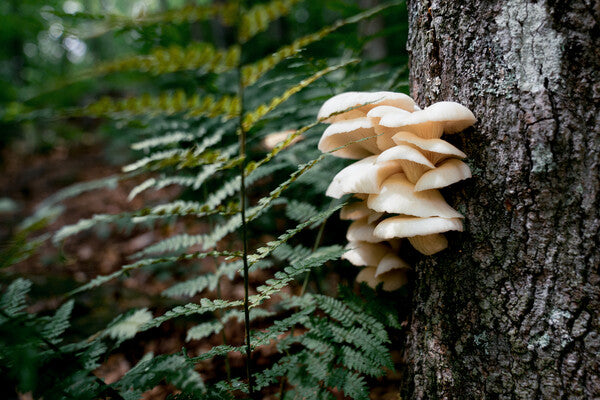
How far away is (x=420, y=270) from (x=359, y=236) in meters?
0.32

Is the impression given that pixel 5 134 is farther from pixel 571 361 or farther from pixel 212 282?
pixel 571 361

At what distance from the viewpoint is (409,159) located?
1251mm

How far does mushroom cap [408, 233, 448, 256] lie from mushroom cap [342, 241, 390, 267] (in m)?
0.31

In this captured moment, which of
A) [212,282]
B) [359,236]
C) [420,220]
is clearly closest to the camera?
[420,220]

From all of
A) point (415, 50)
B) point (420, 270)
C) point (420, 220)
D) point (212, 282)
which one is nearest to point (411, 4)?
point (415, 50)

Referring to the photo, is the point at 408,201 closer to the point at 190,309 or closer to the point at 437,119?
the point at 437,119

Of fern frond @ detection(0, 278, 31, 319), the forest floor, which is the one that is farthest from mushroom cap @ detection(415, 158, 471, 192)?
fern frond @ detection(0, 278, 31, 319)

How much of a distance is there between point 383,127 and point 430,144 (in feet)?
0.74

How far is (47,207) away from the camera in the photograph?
1.35 meters

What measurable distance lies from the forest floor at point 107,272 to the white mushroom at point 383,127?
1.21 metres

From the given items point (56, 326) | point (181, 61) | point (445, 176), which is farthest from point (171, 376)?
point (445, 176)

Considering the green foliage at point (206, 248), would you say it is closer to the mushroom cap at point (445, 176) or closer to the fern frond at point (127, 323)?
the fern frond at point (127, 323)

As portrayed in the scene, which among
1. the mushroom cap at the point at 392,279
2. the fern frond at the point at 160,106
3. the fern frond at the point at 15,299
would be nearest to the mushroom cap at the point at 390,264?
the mushroom cap at the point at 392,279

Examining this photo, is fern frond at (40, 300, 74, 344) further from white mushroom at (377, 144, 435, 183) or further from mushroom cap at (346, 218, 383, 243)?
white mushroom at (377, 144, 435, 183)
